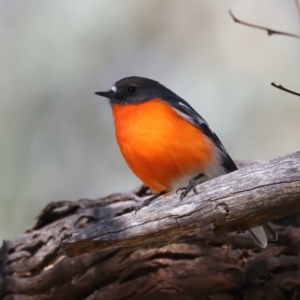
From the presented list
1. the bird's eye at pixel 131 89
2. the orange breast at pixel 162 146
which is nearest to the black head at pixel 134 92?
the bird's eye at pixel 131 89

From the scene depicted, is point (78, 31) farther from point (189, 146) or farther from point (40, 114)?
point (189, 146)

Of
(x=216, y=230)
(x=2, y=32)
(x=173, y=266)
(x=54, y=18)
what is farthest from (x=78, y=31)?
(x=216, y=230)

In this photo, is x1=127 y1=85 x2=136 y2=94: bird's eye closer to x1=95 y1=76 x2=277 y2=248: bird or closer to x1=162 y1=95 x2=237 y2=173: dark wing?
x1=95 y1=76 x2=277 y2=248: bird

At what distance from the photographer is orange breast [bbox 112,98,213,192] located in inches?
173

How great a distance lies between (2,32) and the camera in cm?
782

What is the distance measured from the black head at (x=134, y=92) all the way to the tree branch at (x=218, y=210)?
161 cm

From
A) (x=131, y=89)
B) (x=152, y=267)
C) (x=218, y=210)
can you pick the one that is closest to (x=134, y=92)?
(x=131, y=89)

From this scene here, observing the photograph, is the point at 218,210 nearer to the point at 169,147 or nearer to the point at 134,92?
the point at 169,147

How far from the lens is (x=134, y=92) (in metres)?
5.27

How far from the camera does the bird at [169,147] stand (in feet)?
14.5

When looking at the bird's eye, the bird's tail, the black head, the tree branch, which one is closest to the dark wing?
the black head

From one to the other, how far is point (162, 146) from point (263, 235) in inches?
49.8

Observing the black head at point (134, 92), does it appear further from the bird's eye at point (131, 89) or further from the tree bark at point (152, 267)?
the tree bark at point (152, 267)

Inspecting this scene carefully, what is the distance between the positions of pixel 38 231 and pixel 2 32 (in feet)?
11.7
